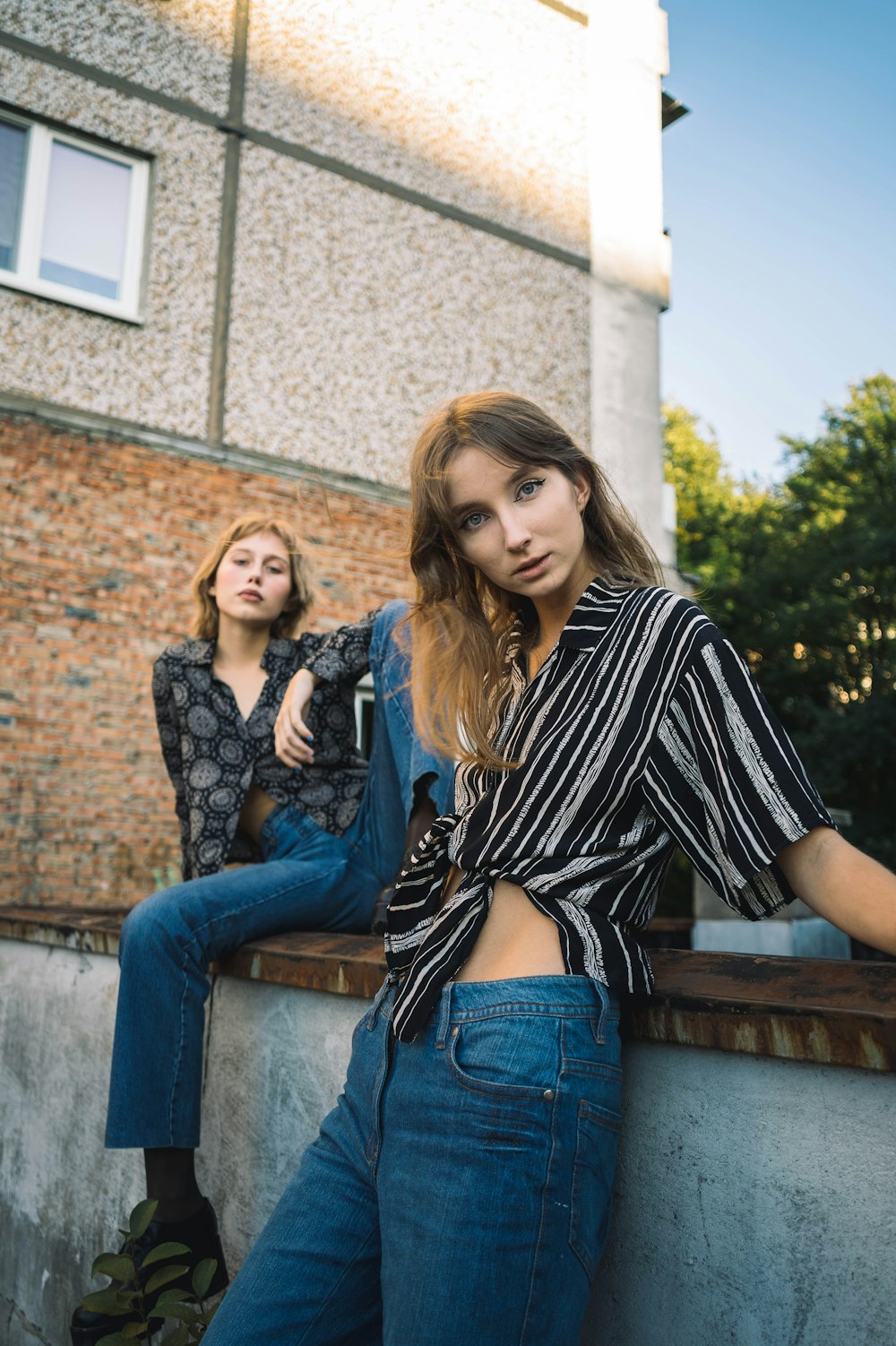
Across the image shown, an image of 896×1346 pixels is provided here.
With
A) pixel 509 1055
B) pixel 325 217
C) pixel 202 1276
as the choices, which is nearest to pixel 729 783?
pixel 509 1055

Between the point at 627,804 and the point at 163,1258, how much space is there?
1.41 metres

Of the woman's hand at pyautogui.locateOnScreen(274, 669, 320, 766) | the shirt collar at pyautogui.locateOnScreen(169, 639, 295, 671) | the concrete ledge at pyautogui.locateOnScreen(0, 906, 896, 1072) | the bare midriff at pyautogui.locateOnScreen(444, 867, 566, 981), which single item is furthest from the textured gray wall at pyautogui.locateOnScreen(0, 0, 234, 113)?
the concrete ledge at pyautogui.locateOnScreen(0, 906, 896, 1072)

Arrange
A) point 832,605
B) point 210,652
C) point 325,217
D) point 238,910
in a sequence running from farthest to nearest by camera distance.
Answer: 1. point 832,605
2. point 325,217
3. point 210,652
4. point 238,910

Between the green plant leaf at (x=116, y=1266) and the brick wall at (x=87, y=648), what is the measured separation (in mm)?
4911

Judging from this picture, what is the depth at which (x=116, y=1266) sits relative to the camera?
1950mm

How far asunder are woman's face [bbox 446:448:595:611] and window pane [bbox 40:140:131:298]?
659 cm

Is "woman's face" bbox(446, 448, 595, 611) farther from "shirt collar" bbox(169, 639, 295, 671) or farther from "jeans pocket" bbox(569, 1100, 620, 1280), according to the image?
"shirt collar" bbox(169, 639, 295, 671)

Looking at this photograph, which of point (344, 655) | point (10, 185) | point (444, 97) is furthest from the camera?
point (444, 97)

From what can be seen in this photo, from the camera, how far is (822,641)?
674 inches

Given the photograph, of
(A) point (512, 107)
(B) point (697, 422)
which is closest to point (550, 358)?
(A) point (512, 107)

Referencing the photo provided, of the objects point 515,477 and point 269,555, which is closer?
point 515,477

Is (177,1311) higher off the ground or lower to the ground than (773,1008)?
lower

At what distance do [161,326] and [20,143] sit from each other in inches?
57.9

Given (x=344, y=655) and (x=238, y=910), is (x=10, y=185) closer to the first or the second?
(x=344, y=655)
